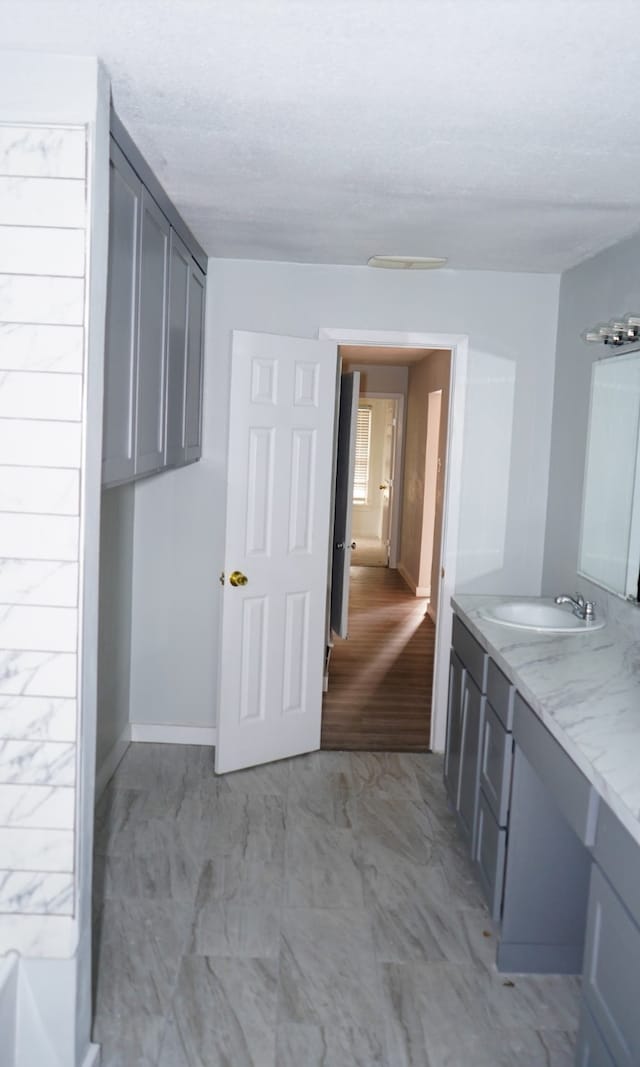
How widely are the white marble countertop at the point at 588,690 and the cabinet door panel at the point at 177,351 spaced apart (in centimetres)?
134

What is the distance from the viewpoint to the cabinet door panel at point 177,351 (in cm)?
344

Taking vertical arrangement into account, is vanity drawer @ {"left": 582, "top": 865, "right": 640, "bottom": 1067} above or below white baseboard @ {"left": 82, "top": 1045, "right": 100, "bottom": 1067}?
above

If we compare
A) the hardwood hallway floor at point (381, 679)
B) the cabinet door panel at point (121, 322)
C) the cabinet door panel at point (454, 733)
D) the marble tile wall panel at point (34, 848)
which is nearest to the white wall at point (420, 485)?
the hardwood hallway floor at point (381, 679)

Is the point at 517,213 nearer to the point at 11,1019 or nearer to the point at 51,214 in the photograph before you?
the point at 51,214

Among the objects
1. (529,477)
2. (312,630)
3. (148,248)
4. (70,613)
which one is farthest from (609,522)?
(70,613)

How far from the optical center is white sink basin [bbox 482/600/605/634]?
3.58m

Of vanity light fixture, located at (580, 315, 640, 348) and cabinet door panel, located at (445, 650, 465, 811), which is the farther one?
cabinet door panel, located at (445, 650, 465, 811)

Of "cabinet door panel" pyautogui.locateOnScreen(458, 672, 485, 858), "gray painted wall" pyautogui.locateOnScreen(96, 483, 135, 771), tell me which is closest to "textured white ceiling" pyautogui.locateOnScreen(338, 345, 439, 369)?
"gray painted wall" pyautogui.locateOnScreen(96, 483, 135, 771)

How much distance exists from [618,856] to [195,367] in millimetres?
2939

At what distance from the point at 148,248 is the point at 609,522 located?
6.64ft

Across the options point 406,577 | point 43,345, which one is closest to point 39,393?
point 43,345

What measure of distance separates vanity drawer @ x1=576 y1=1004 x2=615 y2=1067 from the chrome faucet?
1.70 metres

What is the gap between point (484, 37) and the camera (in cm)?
182

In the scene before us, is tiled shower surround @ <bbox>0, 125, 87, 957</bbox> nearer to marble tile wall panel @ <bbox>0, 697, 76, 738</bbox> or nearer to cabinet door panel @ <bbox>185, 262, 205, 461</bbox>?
marble tile wall panel @ <bbox>0, 697, 76, 738</bbox>
